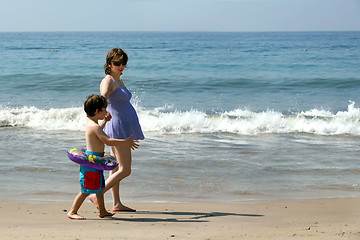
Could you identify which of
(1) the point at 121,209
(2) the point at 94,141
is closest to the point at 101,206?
(1) the point at 121,209

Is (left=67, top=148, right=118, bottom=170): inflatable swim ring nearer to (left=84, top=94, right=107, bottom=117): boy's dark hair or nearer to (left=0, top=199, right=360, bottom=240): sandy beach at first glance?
(left=84, top=94, right=107, bottom=117): boy's dark hair

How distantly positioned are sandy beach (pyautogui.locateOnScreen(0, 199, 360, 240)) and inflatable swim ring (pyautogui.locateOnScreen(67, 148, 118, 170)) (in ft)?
1.67

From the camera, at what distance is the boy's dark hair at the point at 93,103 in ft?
13.5

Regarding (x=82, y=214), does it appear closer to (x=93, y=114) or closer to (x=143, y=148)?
(x=93, y=114)

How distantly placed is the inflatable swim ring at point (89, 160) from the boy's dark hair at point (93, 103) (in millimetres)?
356

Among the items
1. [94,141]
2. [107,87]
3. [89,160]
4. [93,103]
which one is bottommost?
[89,160]

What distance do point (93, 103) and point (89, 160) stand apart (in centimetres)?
50

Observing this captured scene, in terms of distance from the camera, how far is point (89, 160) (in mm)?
4141

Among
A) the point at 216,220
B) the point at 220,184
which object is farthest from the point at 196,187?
the point at 216,220

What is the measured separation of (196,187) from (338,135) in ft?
18.2

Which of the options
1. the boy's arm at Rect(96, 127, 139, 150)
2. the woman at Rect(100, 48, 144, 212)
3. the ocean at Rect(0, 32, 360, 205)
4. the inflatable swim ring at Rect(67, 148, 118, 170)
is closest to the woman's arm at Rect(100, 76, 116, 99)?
the woman at Rect(100, 48, 144, 212)

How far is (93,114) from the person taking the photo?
164 inches

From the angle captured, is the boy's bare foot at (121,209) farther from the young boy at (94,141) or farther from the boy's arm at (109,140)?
the boy's arm at (109,140)

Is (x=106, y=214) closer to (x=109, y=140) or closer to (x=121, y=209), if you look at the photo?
(x=121, y=209)
